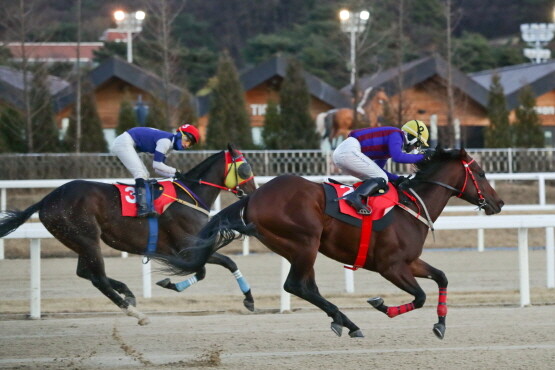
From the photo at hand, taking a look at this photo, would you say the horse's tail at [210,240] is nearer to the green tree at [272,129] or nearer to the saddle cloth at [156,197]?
the saddle cloth at [156,197]

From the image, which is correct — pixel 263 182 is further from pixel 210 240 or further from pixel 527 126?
pixel 527 126

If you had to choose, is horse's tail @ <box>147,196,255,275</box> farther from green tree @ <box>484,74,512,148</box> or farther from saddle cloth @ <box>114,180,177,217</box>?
green tree @ <box>484,74,512,148</box>

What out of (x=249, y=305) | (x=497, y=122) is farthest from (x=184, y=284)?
(x=497, y=122)

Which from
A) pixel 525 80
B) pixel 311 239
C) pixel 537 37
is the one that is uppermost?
pixel 537 37

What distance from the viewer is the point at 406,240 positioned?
7.83m

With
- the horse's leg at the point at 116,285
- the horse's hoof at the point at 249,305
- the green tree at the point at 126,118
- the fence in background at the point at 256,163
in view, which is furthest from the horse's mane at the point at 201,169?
the green tree at the point at 126,118

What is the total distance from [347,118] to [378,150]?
13960 millimetres

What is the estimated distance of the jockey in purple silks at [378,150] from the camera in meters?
8.09

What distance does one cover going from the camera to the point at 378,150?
8.30 m

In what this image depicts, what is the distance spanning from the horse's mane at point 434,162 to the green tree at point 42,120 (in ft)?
45.1

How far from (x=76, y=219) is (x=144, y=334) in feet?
4.42

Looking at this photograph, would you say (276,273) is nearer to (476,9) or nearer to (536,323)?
(536,323)

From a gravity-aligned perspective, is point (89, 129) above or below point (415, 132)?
above

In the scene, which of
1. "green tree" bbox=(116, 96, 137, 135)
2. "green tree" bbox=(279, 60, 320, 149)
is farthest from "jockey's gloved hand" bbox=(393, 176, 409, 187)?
"green tree" bbox=(116, 96, 137, 135)
